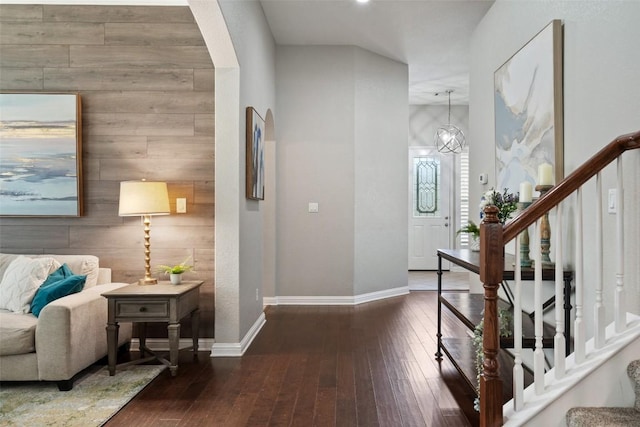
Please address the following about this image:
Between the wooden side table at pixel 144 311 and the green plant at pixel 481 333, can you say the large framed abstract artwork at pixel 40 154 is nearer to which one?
the wooden side table at pixel 144 311

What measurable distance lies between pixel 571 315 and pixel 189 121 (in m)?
3.08

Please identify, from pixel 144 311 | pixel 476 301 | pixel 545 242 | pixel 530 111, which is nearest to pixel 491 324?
pixel 545 242

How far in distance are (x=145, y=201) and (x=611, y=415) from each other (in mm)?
3028

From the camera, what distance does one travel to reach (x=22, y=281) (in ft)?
10.0

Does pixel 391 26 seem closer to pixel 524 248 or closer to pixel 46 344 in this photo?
pixel 524 248

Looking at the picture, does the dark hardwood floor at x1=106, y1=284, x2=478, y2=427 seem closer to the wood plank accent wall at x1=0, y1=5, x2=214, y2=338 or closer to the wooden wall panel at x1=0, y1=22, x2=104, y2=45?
the wood plank accent wall at x1=0, y1=5, x2=214, y2=338

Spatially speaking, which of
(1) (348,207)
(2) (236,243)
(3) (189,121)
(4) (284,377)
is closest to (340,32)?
(1) (348,207)

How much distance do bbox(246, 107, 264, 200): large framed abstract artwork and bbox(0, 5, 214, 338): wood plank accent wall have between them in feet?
1.11

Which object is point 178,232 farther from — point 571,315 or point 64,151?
point 571,315

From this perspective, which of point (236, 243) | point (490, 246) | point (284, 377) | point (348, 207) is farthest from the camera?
point (348, 207)

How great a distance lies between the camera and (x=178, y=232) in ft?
11.9

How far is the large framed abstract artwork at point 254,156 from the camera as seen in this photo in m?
3.83

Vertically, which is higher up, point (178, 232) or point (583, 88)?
point (583, 88)

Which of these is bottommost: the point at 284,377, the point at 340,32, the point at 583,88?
the point at 284,377
